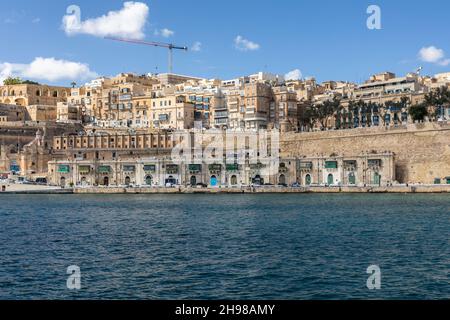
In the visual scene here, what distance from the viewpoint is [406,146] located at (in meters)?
68.3

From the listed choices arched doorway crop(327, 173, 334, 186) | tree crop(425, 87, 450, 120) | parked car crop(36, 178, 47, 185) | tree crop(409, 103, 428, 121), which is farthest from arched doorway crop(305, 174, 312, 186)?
parked car crop(36, 178, 47, 185)

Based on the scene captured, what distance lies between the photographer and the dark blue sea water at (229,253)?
57.2ft

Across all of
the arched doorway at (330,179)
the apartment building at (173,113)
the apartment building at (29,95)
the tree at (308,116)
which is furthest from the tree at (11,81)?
the arched doorway at (330,179)

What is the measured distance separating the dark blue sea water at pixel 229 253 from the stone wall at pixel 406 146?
21.9 metres

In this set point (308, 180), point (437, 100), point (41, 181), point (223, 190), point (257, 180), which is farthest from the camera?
point (41, 181)

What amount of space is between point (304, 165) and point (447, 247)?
44940 mm

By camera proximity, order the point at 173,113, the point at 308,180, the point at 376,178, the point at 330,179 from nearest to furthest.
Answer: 1. the point at 376,178
2. the point at 330,179
3. the point at 308,180
4. the point at 173,113

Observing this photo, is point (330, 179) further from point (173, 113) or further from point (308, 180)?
point (173, 113)

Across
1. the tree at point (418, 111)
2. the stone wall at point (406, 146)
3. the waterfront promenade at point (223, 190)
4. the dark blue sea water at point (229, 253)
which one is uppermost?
the tree at point (418, 111)

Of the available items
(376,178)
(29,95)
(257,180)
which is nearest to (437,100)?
(376,178)

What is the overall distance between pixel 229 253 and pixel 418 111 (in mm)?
56809

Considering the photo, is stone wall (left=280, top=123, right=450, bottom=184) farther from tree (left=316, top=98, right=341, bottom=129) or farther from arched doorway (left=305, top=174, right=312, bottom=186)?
tree (left=316, top=98, right=341, bottom=129)

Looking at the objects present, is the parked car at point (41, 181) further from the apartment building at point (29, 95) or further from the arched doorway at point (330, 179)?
the arched doorway at point (330, 179)
